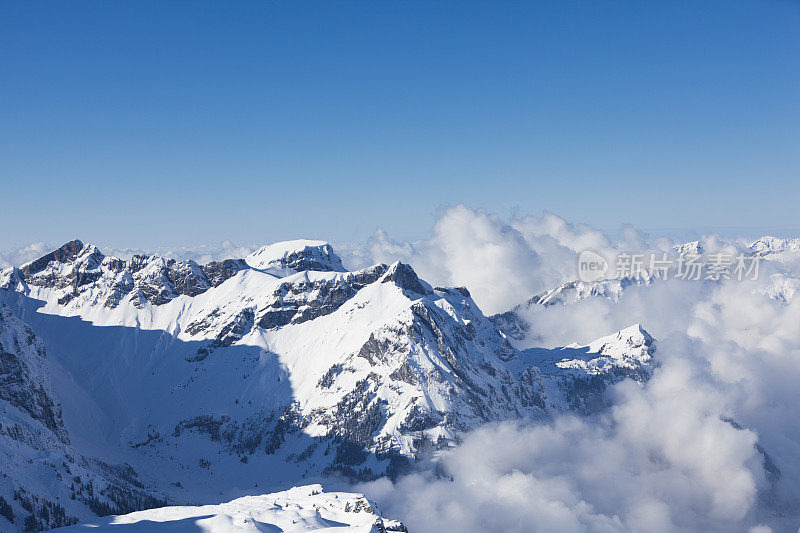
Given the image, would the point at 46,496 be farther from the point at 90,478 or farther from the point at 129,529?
the point at 129,529

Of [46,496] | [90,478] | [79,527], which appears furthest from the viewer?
[90,478]

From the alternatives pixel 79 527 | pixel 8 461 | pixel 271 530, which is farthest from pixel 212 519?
pixel 8 461

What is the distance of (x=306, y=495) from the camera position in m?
174

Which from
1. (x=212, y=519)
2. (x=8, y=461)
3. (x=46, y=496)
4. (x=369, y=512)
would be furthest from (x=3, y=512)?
(x=369, y=512)

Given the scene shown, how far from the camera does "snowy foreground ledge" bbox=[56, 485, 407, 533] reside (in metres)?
133

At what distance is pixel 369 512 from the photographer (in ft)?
484

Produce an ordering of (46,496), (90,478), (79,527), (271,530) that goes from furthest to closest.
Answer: (90,478), (46,496), (79,527), (271,530)

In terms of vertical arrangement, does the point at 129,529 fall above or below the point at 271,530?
below

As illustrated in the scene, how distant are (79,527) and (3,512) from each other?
27.4 meters

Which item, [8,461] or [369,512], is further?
[8,461]

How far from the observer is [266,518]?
13850cm

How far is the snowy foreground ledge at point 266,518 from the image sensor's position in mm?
132625

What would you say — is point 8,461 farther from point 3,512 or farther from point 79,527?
point 79,527

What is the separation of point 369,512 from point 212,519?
1719 inches
